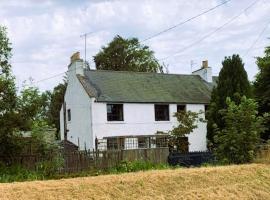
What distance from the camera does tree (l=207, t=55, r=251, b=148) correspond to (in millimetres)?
37250

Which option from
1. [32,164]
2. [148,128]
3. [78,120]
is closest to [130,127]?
[148,128]

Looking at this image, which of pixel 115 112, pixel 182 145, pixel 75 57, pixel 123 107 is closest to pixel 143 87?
pixel 123 107

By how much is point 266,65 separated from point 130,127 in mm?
12242

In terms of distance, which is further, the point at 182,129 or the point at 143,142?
the point at 143,142

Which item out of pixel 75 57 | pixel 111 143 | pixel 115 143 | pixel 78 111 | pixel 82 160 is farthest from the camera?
pixel 75 57

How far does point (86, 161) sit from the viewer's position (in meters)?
21.1

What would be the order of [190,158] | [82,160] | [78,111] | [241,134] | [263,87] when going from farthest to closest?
1. [78,111]
2. [263,87]
3. [190,158]
4. [82,160]
5. [241,134]

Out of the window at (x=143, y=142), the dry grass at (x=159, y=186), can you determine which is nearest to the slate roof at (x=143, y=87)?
the window at (x=143, y=142)

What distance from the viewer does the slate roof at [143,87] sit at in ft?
135

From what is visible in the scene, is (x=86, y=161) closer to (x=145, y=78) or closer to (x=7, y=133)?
(x=7, y=133)

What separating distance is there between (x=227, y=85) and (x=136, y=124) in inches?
316

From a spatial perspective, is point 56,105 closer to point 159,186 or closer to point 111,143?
point 111,143

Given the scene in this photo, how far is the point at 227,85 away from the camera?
37844mm

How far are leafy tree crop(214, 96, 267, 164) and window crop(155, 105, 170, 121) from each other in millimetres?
22646
